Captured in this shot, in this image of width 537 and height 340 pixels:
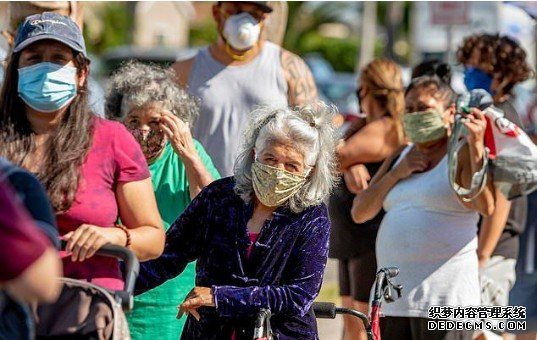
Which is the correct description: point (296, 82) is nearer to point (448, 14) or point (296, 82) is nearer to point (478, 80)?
point (478, 80)

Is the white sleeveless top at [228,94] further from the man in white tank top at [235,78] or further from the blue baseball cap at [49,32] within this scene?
the blue baseball cap at [49,32]

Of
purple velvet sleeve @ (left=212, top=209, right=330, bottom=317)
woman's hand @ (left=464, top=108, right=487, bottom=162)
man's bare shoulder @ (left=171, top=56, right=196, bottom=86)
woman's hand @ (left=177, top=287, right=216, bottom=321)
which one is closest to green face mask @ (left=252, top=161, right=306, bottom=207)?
purple velvet sleeve @ (left=212, top=209, right=330, bottom=317)

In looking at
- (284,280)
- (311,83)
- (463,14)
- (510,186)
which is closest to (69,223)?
(284,280)

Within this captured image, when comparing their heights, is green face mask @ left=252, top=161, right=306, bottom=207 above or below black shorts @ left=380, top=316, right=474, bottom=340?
above

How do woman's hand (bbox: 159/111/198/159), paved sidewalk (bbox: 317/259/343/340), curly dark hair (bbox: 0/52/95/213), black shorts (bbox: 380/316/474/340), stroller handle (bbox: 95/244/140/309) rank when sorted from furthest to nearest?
1. paved sidewalk (bbox: 317/259/343/340)
2. black shorts (bbox: 380/316/474/340)
3. woman's hand (bbox: 159/111/198/159)
4. curly dark hair (bbox: 0/52/95/213)
5. stroller handle (bbox: 95/244/140/309)

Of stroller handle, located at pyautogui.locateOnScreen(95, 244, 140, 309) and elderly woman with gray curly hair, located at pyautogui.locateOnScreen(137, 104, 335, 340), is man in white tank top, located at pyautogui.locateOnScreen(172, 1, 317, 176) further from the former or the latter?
stroller handle, located at pyautogui.locateOnScreen(95, 244, 140, 309)

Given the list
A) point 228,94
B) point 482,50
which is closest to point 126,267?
point 228,94

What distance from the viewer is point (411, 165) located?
6312 mm

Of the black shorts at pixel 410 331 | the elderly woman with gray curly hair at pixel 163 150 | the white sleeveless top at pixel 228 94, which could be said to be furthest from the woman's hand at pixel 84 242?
the white sleeveless top at pixel 228 94

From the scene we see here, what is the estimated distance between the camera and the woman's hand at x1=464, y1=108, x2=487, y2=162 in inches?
240

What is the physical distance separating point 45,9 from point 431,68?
2043 mm

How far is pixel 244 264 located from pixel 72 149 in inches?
28.7

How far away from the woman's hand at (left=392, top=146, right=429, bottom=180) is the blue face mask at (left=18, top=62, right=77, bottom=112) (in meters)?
2.39

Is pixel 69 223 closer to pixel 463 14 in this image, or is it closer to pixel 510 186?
pixel 510 186
